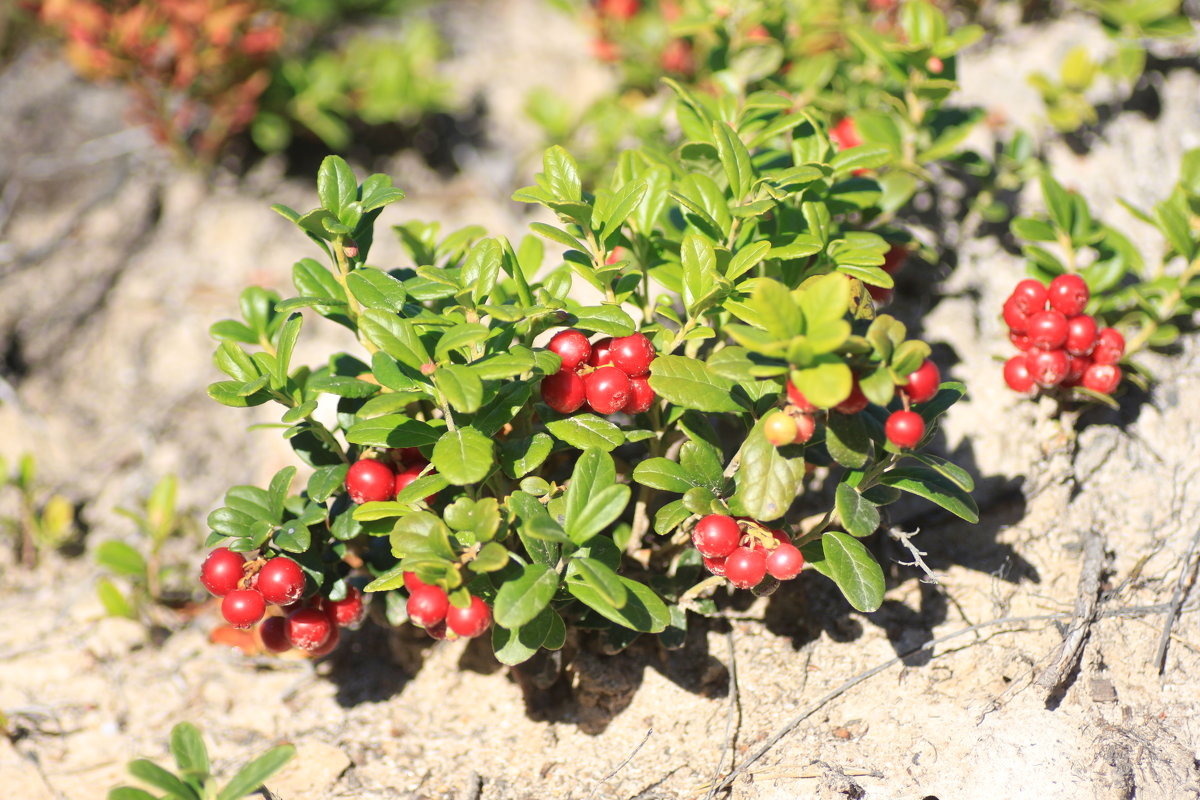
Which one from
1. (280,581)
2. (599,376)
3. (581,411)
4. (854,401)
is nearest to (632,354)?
(599,376)

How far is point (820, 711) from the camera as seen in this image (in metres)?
2.36

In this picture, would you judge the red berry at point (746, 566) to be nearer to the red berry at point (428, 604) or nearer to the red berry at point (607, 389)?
the red berry at point (607, 389)

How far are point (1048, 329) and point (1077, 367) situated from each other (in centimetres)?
24

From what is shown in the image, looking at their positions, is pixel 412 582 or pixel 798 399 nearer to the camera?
pixel 798 399

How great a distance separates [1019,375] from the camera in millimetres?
2578

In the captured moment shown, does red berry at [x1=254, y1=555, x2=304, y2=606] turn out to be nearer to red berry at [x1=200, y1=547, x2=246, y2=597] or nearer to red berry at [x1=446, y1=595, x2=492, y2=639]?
red berry at [x1=200, y1=547, x2=246, y2=597]

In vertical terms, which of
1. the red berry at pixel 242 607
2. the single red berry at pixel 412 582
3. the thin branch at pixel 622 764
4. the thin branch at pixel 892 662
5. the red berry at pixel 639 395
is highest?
the red berry at pixel 639 395

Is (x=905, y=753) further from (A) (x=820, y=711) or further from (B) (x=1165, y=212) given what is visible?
(B) (x=1165, y=212)

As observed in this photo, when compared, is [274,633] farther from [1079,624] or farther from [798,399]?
[1079,624]

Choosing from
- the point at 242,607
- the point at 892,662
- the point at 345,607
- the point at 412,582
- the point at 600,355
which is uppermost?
the point at 600,355

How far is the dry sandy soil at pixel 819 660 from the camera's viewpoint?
223 centimetres

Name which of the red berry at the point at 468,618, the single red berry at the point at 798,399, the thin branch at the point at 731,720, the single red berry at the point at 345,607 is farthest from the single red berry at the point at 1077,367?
the single red berry at the point at 345,607

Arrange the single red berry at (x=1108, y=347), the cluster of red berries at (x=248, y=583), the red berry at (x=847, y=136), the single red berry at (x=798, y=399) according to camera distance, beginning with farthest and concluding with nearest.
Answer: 1. the red berry at (x=847, y=136)
2. the single red berry at (x=1108, y=347)
3. the cluster of red berries at (x=248, y=583)
4. the single red berry at (x=798, y=399)

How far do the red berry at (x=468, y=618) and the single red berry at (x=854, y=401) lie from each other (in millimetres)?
889
